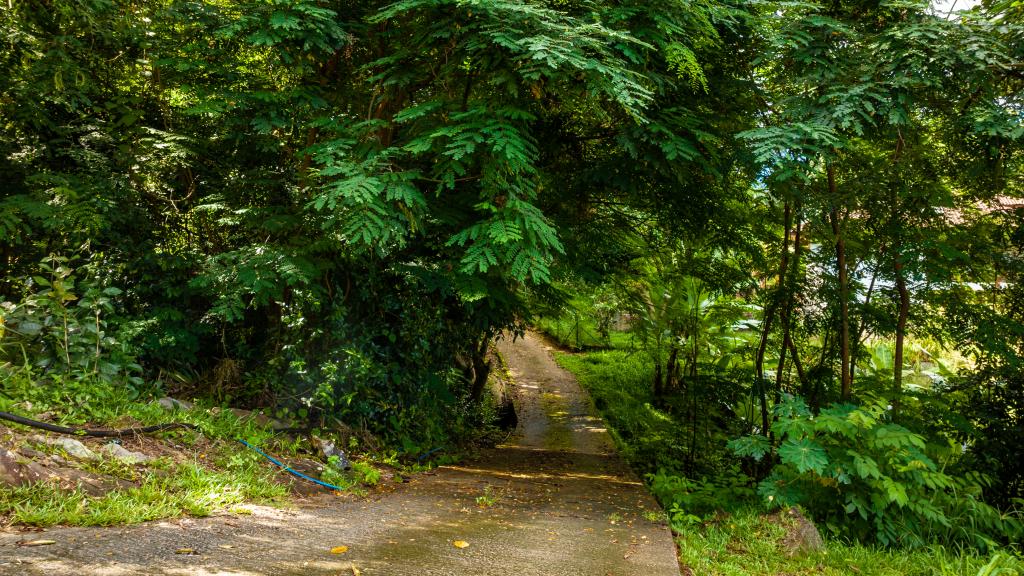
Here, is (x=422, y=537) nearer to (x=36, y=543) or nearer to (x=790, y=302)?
(x=36, y=543)

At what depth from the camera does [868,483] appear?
14.4ft

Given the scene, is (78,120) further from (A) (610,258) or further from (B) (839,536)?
(B) (839,536)

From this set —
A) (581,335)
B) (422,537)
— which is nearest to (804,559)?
(422,537)

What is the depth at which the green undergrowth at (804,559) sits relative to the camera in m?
3.72

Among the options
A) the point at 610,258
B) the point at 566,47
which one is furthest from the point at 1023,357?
the point at 566,47

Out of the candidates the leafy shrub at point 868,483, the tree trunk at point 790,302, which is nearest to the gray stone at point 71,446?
the leafy shrub at point 868,483

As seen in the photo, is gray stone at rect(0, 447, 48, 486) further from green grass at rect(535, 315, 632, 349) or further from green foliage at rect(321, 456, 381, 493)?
green grass at rect(535, 315, 632, 349)

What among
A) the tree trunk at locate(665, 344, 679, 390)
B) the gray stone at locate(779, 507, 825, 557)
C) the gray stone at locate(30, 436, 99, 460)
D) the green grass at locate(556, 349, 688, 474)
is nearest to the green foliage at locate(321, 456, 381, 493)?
the gray stone at locate(30, 436, 99, 460)

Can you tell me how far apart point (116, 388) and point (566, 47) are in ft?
14.9

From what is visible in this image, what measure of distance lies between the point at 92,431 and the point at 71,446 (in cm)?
22

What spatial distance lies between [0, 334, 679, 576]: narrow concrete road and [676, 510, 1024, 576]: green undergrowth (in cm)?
28

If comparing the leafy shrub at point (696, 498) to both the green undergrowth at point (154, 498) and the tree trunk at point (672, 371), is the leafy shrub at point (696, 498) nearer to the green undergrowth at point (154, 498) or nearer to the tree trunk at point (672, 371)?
the green undergrowth at point (154, 498)

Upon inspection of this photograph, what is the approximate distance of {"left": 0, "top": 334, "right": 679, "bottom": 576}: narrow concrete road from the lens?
8.93 feet

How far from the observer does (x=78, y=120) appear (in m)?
5.95
